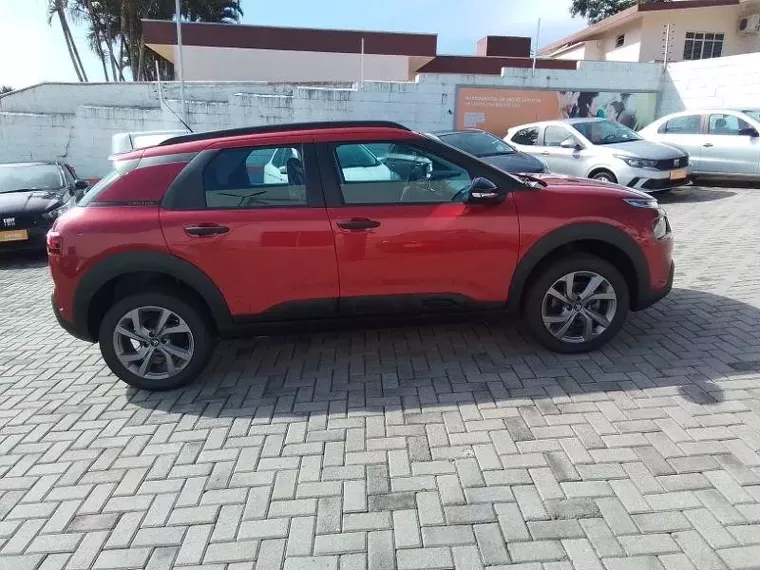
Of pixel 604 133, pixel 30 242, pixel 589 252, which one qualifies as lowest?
pixel 30 242

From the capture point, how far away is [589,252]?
378 centimetres

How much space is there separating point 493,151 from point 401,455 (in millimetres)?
7264

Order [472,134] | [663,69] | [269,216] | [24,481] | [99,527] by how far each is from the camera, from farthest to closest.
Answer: [663,69], [472,134], [269,216], [24,481], [99,527]

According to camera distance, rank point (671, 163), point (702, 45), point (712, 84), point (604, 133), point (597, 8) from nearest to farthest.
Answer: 1. point (671, 163)
2. point (604, 133)
3. point (712, 84)
4. point (702, 45)
5. point (597, 8)

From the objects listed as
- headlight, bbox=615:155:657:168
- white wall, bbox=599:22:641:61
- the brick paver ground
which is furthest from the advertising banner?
the brick paver ground

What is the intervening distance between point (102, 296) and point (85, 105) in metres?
15.3

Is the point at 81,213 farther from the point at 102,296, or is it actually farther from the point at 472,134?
the point at 472,134

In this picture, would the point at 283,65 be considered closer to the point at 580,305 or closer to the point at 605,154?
the point at 605,154

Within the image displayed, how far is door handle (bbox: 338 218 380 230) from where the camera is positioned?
3.36 m

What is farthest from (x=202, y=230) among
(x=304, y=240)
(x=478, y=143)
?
(x=478, y=143)

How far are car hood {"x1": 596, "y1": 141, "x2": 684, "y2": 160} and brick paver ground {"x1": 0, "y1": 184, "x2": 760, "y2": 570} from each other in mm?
5315

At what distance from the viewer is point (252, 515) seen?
2.40 metres

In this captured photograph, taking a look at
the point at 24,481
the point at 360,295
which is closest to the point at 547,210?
the point at 360,295

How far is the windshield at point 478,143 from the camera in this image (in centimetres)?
902
